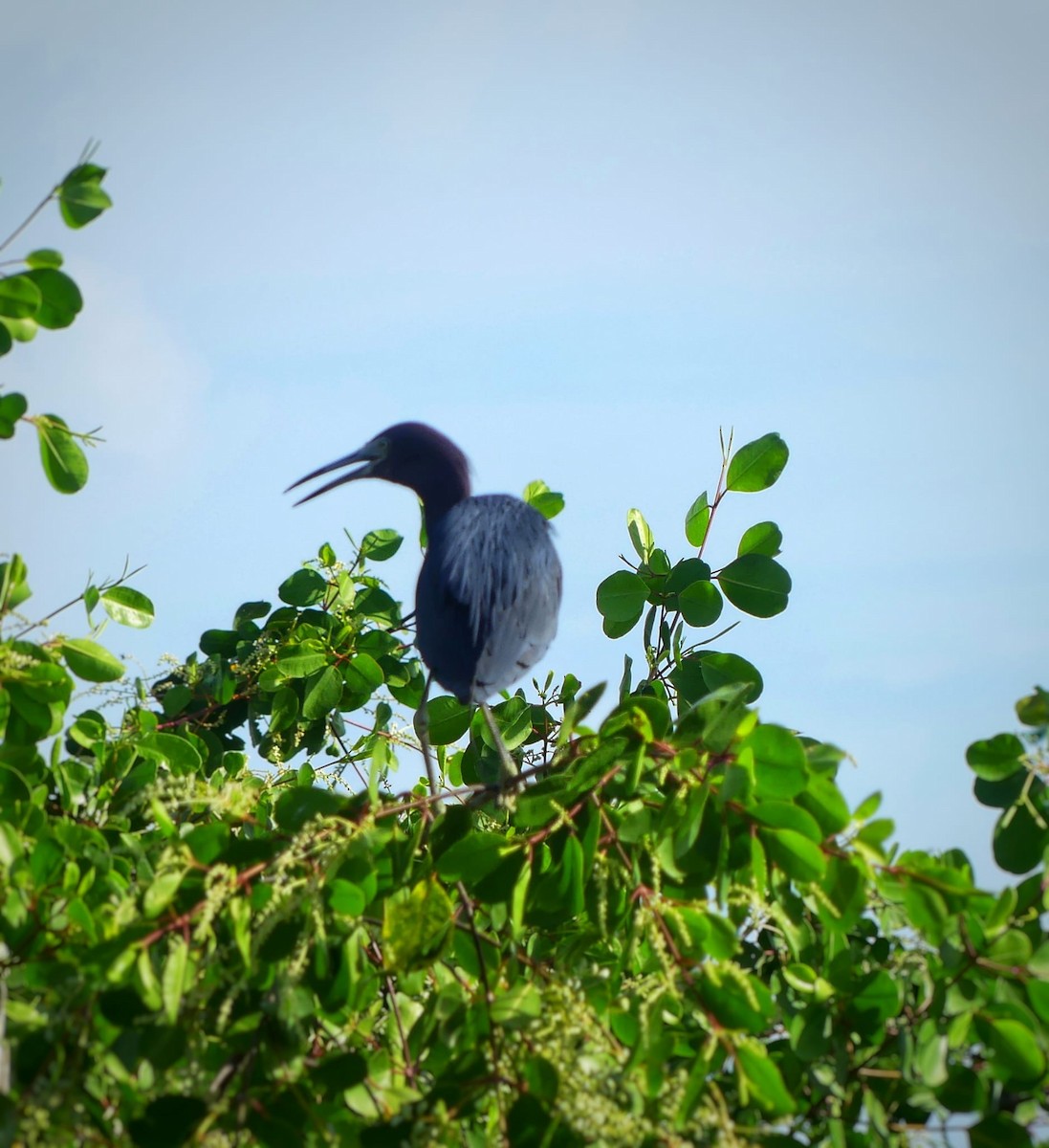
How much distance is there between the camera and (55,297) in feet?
7.02

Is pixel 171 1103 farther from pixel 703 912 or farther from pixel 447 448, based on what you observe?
pixel 447 448

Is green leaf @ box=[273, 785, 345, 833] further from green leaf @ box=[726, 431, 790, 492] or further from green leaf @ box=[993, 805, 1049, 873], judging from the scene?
green leaf @ box=[726, 431, 790, 492]

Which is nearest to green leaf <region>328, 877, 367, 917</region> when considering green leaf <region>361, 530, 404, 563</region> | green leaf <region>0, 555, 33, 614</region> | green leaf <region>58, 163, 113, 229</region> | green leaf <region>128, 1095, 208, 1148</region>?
green leaf <region>128, 1095, 208, 1148</region>

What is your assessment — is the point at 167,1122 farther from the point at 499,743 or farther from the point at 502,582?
the point at 502,582

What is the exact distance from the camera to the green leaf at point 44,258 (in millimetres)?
2133

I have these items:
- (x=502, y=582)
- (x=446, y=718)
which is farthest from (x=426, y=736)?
(x=502, y=582)

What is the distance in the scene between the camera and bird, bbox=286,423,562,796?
3.13 m

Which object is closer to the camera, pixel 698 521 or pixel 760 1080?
pixel 760 1080

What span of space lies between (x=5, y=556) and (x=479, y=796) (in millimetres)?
1236

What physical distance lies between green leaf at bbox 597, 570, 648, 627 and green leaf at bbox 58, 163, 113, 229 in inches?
63.8

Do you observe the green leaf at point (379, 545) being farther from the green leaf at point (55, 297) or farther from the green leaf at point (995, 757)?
the green leaf at point (995, 757)

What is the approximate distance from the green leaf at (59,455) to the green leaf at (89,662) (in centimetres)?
34

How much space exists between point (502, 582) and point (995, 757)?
171cm

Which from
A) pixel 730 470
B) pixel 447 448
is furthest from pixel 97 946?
pixel 447 448
